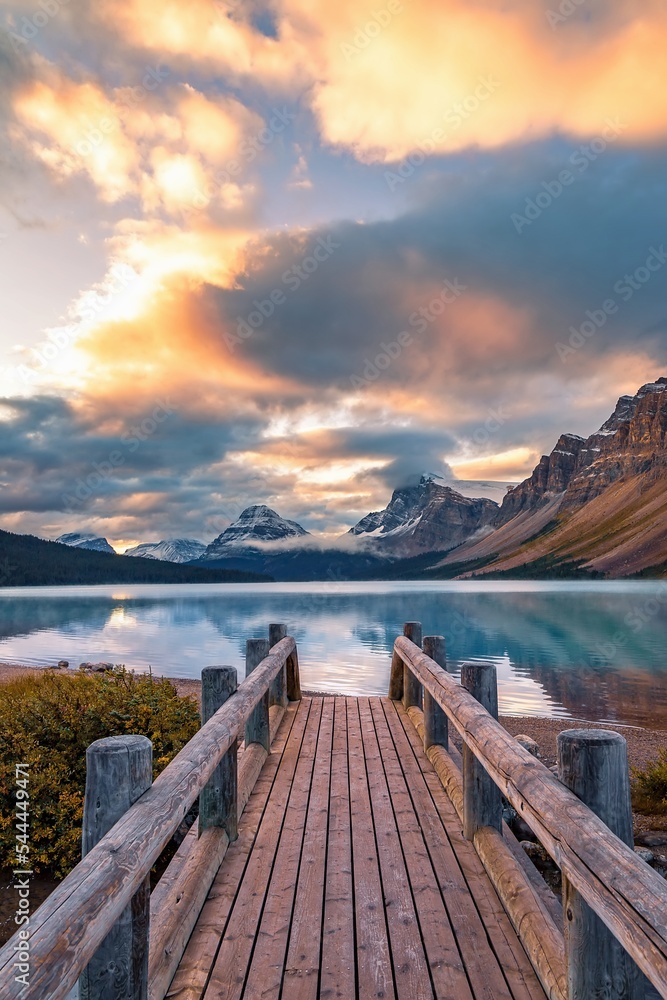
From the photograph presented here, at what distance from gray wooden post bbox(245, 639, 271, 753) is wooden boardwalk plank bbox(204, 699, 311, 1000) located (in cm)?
70

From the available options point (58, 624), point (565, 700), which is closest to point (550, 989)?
point (565, 700)

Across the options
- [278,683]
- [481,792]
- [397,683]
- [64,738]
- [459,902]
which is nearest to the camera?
[459,902]

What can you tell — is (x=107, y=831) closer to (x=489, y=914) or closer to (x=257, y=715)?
(x=489, y=914)

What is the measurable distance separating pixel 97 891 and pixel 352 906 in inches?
89.0

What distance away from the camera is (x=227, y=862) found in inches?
166

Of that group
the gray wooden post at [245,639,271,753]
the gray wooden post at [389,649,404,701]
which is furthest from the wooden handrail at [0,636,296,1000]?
the gray wooden post at [389,649,404,701]

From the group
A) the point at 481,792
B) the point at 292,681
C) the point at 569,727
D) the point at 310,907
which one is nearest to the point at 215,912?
the point at 310,907

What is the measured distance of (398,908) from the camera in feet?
11.9

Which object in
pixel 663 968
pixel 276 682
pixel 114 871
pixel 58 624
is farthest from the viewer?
pixel 58 624

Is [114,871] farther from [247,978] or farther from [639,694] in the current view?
[639,694]

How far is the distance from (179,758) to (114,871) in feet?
4.01

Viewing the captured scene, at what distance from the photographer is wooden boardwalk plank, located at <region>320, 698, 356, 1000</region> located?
2949 mm

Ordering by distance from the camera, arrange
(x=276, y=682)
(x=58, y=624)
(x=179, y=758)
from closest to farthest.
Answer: (x=179, y=758)
(x=276, y=682)
(x=58, y=624)

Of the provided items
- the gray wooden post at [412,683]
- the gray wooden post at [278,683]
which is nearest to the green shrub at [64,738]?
the gray wooden post at [278,683]
